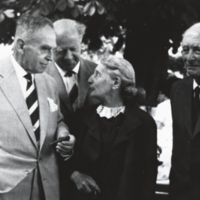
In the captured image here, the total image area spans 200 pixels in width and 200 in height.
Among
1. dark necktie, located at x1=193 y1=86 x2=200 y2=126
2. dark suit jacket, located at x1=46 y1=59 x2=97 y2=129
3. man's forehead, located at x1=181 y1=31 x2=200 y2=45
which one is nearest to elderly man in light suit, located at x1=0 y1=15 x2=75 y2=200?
dark suit jacket, located at x1=46 y1=59 x2=97 y2=129

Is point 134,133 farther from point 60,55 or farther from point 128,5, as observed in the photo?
point 128,5

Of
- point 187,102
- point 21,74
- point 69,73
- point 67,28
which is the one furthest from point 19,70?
point 187,102

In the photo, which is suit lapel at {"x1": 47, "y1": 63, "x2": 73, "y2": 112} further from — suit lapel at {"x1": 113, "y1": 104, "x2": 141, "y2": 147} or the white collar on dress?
suit lapel at {"x1": 113, "y1": 104, "x2": 141, "y2": 147}

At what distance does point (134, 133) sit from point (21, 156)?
0.98 meters

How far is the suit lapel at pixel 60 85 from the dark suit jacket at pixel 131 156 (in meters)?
0.51

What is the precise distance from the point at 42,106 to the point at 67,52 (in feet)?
2.90

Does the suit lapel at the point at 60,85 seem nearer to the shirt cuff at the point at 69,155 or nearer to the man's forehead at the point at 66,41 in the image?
the man's forehead at the point at 66,41

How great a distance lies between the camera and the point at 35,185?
356 cm

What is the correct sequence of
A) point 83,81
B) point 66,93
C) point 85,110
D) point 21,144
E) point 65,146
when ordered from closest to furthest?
point 21,144, point 65,146, point 85,110, point 66,93, point 83,81

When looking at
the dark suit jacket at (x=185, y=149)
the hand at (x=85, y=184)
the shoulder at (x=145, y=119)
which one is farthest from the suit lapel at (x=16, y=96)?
the dark suit jacket at (x=185, y=149)

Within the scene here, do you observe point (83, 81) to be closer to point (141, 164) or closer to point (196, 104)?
point (141, 164)

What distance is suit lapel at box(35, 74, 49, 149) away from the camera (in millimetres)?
3617

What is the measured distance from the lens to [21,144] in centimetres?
348

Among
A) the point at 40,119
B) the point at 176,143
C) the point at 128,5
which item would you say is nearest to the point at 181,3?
the point at 128,5
